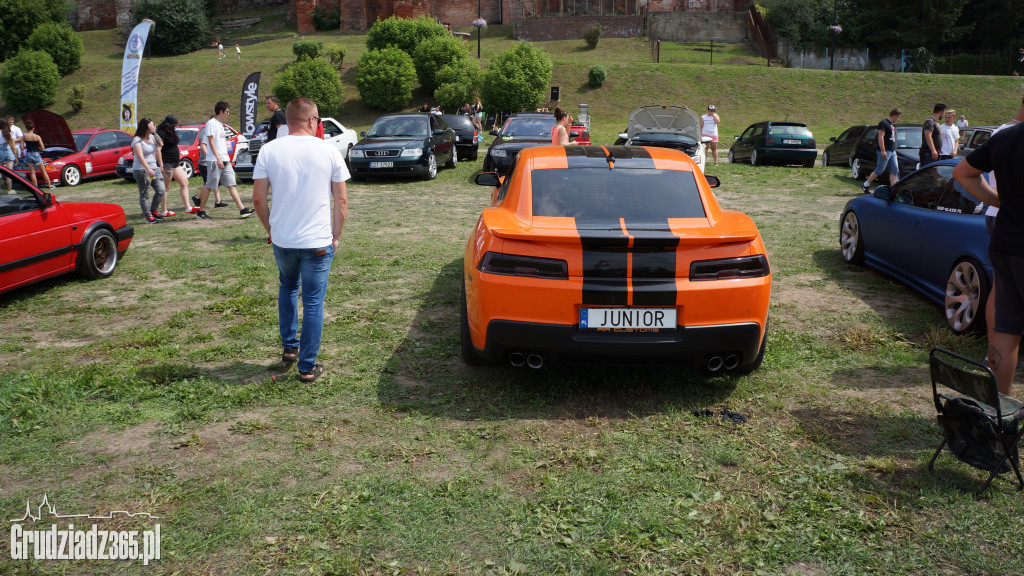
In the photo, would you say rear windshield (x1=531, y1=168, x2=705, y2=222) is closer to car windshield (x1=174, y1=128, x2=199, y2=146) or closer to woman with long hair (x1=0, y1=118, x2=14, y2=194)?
woman with long hair (x1=0, y1=118, x2=14, y2=194)

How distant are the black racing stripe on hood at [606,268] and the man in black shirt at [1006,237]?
1880mm

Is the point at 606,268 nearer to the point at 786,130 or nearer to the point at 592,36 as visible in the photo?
the point at 786,130

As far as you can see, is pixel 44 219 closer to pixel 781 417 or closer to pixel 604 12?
pixel 781 417

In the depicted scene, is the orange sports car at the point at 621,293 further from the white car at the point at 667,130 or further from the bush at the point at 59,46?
the bush at the point at 59,46

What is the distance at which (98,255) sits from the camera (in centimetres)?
770

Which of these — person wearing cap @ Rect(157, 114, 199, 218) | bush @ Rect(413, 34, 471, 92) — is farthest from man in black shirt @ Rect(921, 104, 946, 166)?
bush @ Rect(413, 34, 471, 92)

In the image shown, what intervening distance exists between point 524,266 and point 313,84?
38.0 m

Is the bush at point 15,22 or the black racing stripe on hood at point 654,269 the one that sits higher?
the bush at point 15,22

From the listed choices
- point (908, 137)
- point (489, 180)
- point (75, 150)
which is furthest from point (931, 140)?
point (75, 150)

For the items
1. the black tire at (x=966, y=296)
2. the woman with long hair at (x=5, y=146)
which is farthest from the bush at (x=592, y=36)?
the black tire at (x=966, y=296)

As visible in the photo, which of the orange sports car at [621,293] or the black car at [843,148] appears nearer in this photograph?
the orange sports car at [621,293]

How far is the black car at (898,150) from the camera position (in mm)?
14078

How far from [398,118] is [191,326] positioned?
1144 cm

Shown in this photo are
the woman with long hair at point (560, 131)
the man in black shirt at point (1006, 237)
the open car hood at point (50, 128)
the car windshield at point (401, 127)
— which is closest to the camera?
the man in black shirt at point (1006, 237)
